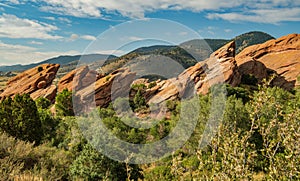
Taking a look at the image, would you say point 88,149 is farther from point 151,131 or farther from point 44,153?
point 151,131

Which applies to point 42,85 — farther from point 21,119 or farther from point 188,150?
point 188,150

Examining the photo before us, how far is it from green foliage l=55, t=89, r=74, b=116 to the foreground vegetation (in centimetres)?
1664

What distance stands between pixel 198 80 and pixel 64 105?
2669 centimetres

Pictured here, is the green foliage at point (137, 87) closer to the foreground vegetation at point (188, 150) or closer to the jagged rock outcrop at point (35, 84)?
the jagged rock outcrop at point (35, 84)

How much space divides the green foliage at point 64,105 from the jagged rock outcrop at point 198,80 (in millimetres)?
15588

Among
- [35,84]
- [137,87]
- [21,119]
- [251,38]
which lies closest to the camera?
[21,119]

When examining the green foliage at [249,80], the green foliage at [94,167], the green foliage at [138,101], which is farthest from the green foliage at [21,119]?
the green foliage at [249,80]

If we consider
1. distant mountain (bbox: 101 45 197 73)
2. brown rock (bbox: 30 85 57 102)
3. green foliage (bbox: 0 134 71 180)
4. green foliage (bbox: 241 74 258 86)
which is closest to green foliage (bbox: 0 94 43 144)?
green foliage (bbox: 0 134 71 180)

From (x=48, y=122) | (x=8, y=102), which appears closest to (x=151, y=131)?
(x=48, y=122)

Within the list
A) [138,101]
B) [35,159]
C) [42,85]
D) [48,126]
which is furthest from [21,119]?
[42,85]

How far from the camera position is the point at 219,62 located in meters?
55.5

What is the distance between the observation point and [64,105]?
Result: 51.5 m

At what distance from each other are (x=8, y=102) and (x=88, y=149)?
16.4m

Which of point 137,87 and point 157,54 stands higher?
A: point 157,54
